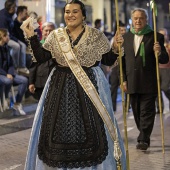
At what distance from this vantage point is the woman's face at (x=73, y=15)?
577 cm

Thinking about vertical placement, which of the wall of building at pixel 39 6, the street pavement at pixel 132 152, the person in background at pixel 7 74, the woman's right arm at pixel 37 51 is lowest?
the street pavement at pixel 132 152

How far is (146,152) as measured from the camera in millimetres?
8203

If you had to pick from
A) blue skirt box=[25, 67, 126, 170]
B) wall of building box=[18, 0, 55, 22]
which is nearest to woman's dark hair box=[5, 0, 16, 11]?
wall of building box=[18, 0, 55, 22]

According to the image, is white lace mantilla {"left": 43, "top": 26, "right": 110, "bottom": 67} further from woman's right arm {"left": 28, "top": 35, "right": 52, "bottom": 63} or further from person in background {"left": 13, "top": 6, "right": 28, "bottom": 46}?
person in background {"left": 13, "top": 6, "right": 28, "bottom": 46}

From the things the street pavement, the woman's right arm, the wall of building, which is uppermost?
the wall of building

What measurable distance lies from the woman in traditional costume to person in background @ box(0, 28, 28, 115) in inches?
211

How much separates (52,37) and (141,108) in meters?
2.86

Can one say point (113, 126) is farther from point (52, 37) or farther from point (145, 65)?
point (145, 65)

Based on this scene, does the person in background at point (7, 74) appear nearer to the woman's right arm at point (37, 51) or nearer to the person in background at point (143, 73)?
the person in background at point (143, 73)

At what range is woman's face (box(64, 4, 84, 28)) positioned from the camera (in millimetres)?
5773

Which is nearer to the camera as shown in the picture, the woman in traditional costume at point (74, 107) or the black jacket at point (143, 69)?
the woman in traditional costume at point (74, 107)

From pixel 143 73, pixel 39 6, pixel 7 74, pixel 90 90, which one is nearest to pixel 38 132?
pixel 90 90

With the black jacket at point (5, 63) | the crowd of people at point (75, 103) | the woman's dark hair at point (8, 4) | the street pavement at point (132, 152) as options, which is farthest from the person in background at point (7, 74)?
the crowd of people at point (75, 103)

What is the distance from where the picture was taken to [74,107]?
18.8ft
